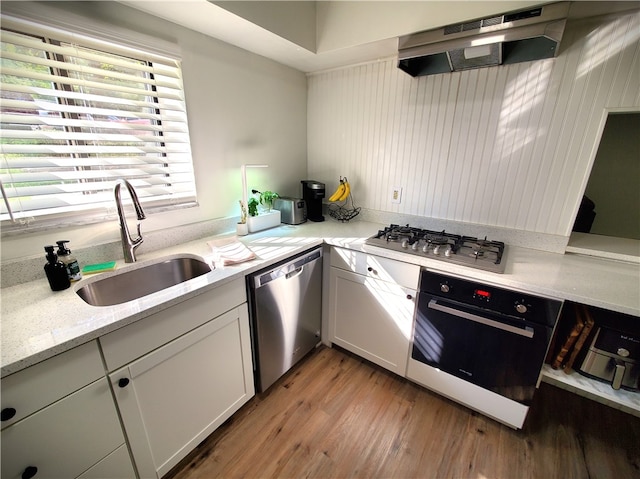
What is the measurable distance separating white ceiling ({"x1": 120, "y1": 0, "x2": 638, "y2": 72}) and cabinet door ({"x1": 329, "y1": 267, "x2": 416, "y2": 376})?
54.8 inches

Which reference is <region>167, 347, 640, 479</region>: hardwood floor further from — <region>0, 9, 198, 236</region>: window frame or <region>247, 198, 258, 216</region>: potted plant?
<region>0, 9, 198, 236</region>: window frame

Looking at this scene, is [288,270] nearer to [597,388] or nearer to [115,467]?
[115,467]

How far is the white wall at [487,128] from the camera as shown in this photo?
1348mm

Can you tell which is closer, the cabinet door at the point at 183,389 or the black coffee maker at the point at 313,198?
the cabinet door at the point at 183,389

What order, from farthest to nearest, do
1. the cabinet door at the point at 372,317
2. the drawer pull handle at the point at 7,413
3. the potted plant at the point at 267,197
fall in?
the potted plant at the point at 267,197, the cabinet door at the point at 372,317, the drawer pull handle at the point at 7,413

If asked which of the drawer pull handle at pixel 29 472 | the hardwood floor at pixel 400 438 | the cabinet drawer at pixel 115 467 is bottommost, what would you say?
the hardwood floor at pixel 400 438

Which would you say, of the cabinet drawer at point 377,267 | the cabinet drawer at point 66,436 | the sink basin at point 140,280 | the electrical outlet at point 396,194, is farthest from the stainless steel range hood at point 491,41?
the cabinet drawer at point 66,436

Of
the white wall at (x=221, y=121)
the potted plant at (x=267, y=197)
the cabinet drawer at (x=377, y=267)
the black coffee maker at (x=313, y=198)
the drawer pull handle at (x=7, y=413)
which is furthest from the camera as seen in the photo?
the black coffee maker at (x=313, y=198)

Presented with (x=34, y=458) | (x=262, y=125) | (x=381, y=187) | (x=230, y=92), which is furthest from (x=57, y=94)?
(x=381, y=187)

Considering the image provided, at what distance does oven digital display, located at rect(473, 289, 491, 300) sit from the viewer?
1.30 meters

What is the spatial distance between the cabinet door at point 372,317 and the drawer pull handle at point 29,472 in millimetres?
1445

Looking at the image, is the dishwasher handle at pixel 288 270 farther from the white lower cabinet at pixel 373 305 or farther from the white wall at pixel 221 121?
the white wall at pixel 221 121

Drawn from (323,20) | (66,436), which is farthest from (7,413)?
(323,20)

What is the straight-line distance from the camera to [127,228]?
1351mm
